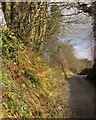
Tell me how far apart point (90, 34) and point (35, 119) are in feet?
46.4

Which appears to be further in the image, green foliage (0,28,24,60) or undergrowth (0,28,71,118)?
green foliage (0,28,24,60)

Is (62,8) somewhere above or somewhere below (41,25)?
above

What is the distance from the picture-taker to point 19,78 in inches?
296

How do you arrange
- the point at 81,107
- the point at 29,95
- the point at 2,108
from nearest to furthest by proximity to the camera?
1. the point at 2,108
2. the point at 29,95
3. the point at 81,107

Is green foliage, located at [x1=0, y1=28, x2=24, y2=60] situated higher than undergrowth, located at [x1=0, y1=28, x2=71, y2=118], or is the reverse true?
green foliage, located at [x1=0, y1=28, x2=24, y2=60]

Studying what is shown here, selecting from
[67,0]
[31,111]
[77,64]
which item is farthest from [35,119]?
[77,64]

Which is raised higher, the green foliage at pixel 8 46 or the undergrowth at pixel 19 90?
the green foliage at pixel 8 46

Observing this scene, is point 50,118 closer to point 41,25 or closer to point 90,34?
point 41,25

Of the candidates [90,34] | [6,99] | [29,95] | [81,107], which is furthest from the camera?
[90,34]

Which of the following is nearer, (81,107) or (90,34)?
(81,107)

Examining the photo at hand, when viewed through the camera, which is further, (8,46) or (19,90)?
(8,46)

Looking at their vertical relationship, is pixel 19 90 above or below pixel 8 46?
below

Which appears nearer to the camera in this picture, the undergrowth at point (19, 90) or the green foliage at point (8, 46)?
the undergrowth at point (19, 90)

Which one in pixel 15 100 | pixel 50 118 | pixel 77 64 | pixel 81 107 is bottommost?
pixel 77 64
